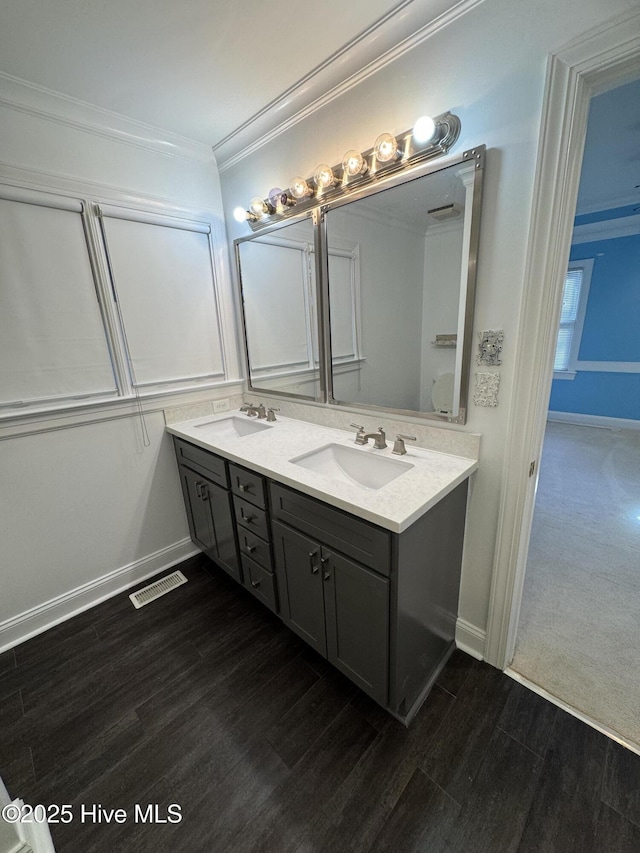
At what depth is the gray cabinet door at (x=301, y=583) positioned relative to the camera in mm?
1379

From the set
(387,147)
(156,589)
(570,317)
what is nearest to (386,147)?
(387,147)

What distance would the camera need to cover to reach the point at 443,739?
1265 mm

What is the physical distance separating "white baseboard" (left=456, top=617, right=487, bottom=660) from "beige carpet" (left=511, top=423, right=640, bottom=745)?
159mm

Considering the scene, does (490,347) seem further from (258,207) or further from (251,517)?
(258,207)

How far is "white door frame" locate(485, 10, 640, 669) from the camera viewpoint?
96cm

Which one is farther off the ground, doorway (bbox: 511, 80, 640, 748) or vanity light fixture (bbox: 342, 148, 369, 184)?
vanity light fixture (bbox: 342, 148, 369, 184)

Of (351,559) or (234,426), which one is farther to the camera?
(234,426)

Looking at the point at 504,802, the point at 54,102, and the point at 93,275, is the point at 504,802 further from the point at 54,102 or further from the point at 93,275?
the point at 54,102

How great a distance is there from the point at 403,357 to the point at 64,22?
68.8 inches

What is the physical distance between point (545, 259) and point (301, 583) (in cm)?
151

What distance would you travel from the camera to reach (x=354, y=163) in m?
1.45

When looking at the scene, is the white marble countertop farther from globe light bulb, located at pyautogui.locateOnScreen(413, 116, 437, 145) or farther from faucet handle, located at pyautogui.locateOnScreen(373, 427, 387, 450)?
globe light bulb, located at pyautogui.locateOnScreen(413, 116, 437, 145)

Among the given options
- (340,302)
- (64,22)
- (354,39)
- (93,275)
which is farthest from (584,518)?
(64,22)

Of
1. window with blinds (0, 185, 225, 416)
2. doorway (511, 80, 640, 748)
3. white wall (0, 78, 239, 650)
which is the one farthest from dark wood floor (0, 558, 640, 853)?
window with blinds (0, 185, 225, 416)
